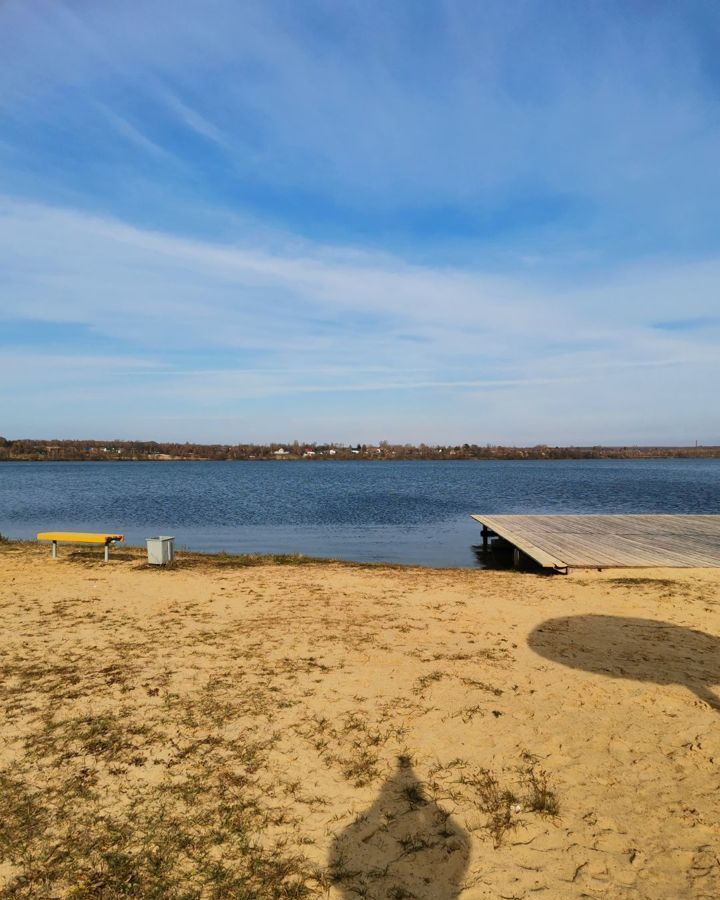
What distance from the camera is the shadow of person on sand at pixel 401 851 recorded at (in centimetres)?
306

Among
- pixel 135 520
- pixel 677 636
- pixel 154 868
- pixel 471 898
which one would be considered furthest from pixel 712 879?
pixel 135 520

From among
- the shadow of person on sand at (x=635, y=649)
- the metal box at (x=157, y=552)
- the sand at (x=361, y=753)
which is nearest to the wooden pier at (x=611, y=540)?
the sand at (x=361, y=753)

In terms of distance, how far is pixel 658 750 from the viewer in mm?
4410

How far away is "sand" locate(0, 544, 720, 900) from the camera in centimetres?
319

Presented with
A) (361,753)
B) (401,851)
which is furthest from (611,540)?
(401,851)

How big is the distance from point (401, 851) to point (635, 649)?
439cm

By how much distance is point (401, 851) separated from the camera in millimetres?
3336

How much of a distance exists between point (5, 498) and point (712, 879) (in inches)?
1628

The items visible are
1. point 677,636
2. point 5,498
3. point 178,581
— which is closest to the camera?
point 677,636

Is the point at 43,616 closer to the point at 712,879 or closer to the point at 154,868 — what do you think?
the point at 154,868

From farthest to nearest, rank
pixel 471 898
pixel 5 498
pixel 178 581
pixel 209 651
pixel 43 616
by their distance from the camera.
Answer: pixel 5 498 → pixel 178 581 → pixel 43 616 → pixel 209 651 → pixel 471 898

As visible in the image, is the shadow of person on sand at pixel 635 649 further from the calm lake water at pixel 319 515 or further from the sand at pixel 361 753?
the calm lake water at pixel 319 515

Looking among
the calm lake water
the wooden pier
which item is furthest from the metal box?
the wooden pier

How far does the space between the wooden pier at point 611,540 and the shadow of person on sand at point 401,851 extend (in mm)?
8270
